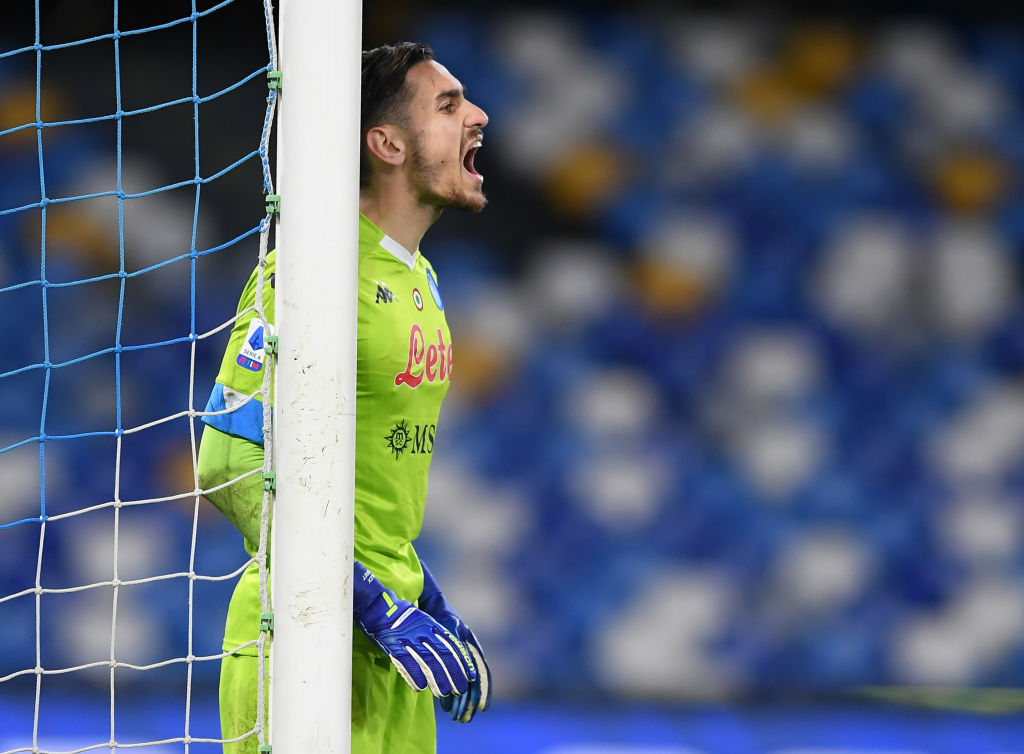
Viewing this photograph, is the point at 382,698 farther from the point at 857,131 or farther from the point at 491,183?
the point at 857,131

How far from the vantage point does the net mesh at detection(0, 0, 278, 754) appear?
2.91 meters

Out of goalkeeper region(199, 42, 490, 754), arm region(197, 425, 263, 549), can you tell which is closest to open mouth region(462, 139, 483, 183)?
goalkeeper region(199, 42, 490, 754)

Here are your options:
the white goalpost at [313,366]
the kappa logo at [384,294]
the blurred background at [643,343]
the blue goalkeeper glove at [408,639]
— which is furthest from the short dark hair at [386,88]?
the blurred background at [643,343]

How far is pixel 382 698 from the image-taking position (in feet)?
4.02

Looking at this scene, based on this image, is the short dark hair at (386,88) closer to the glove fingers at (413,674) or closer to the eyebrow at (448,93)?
the eyebrow at (448,93)

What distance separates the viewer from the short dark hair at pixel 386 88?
128cm

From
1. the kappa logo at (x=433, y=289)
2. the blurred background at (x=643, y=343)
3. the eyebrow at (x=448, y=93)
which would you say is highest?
the blurred background at (x=643, y=343)

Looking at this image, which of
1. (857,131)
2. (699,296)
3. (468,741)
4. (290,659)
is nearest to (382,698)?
(290,659)

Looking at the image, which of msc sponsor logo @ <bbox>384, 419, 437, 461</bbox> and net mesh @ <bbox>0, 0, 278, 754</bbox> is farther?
net mesh @ <bbox>0, 0, 278, 754</bbox>

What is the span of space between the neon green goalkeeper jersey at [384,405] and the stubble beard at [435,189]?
63 millimetres

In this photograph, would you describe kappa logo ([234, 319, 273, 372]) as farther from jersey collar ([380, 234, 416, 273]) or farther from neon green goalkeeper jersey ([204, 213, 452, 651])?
jersey collar ([380, 234, 416, 273])

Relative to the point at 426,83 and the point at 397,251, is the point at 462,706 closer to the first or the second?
the point at 397,251

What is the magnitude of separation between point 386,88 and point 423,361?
0.29 metres

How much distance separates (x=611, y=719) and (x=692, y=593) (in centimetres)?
37
